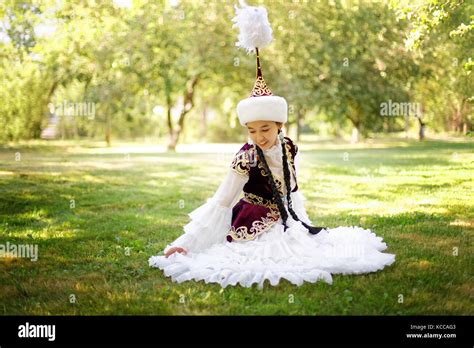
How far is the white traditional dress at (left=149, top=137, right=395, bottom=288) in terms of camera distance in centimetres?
329

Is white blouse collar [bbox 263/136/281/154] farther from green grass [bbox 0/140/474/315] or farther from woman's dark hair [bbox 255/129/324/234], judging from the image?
green grass [bbox 0/140/474/315]

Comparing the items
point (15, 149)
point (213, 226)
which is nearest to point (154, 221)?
point (213, 226)

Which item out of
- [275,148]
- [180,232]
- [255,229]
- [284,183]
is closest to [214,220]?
[255,229]

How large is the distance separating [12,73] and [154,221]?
3.57 m

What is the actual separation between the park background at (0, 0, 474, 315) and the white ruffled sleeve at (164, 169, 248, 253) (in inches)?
13.8

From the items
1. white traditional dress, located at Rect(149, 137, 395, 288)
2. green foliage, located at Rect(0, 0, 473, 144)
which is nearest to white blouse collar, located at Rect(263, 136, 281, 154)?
white traditional dress, located at Rect(149, 137, 395, 288)

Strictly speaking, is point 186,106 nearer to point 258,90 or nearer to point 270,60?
point 270,60

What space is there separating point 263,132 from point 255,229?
76 cm

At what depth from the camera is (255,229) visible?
3.71 metres
